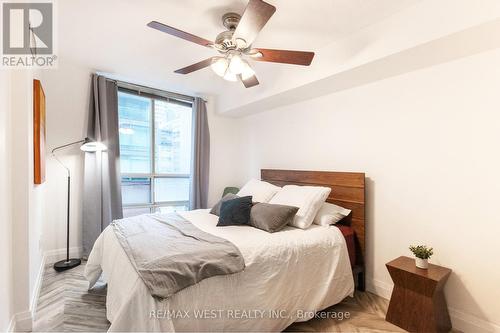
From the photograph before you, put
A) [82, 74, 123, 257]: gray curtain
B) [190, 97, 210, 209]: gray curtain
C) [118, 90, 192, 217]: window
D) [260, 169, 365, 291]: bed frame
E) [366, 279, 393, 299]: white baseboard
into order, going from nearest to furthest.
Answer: [366, 279, 393, 299]: white baseboard, [260, 169, 365, 291]: bed frame, [82, 74, 123, 257]: gray curtain, [118, 90, 192, 217]: window, [190, 97, 210, 209]: gray curtain

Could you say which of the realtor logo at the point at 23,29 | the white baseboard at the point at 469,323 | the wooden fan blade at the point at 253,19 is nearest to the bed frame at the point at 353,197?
the white baseboard at the point at 469,323

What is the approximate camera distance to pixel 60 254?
3039mm

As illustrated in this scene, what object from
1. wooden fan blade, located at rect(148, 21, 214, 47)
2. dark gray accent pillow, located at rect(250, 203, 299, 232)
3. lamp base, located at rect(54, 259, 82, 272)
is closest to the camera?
wooden fan blade, located at rect(148, 21, 214, 47)

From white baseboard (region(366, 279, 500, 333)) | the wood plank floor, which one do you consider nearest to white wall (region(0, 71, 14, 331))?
the wood plank floor

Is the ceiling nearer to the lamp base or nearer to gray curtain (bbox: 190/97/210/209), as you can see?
gray curtain (bbox: 190/97/210/209)

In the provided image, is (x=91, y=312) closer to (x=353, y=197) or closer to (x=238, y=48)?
(x=238, y=48)

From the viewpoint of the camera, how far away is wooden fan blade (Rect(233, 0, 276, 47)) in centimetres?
142

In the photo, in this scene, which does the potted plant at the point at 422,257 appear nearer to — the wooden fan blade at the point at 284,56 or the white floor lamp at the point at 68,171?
the wooden fan blade at the point at 284,56

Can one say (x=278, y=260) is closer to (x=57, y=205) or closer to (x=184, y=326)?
(x=184, y=326)

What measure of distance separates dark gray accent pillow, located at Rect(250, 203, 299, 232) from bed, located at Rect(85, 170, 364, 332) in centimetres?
7

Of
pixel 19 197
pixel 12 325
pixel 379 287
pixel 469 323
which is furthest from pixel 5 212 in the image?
pixel 469 323

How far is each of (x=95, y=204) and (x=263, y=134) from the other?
2.53 meters

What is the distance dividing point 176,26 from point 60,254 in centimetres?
300

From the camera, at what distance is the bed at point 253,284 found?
1.34 meters
